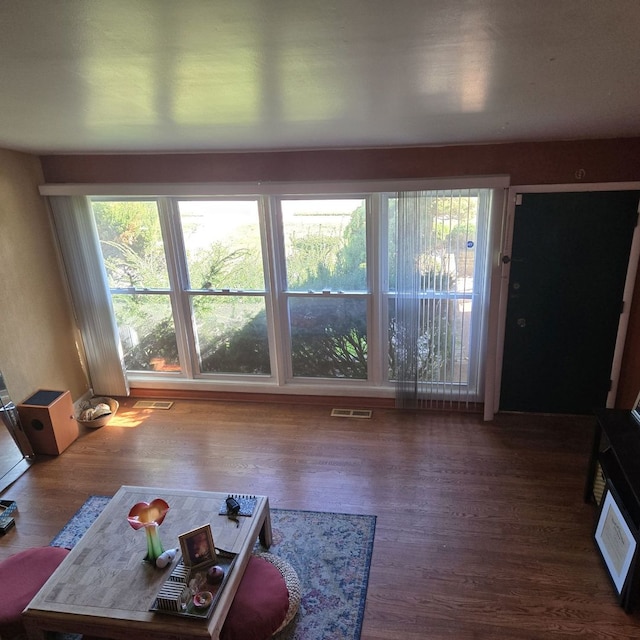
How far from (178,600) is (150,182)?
3070 mm

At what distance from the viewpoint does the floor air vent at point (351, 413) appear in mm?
4055

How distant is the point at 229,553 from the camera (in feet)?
6.98

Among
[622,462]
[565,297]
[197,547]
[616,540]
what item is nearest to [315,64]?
[197,547]

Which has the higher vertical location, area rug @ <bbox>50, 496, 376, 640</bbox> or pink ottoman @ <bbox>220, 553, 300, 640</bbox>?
pink ottoman @ <bbox>220, 553, 300, 640</bbox>

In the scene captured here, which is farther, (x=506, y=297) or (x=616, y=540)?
(x=506, y=297)

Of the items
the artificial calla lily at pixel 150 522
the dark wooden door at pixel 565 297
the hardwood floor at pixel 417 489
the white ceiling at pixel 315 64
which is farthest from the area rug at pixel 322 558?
the white ceiling at pixel 315 64

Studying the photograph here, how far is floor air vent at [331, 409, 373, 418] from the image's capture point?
4055 mm

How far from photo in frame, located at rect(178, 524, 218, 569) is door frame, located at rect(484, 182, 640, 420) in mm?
2588

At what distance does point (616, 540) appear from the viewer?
2287 mm

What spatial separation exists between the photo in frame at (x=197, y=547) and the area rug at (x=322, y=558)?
52cm

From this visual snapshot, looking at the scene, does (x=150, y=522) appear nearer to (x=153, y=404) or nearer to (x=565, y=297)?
(x=153, y=404)

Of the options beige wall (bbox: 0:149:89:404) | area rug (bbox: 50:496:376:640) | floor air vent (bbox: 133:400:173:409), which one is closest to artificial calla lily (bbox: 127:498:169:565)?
area rug (bbox: 50:496:376:640)

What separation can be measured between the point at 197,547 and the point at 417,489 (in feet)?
5.30

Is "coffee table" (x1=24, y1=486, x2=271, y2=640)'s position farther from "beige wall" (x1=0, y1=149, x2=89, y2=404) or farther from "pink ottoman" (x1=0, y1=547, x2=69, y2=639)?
"beige wall" (x1=0, y1=149, x2=89, y2=404)
